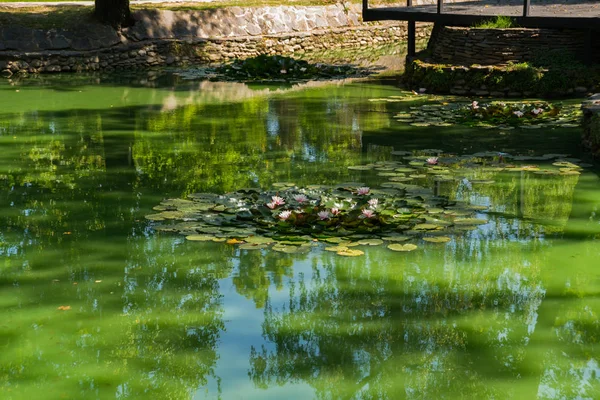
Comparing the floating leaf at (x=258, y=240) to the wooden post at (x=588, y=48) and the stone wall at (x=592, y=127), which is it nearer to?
the stone wall at (x=592, y=127)

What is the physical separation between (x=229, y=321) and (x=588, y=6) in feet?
47.7

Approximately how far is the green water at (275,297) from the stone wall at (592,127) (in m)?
0.22

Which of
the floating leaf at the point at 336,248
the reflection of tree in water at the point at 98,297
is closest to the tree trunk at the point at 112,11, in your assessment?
the reflection of tree in water at the point at 98,297

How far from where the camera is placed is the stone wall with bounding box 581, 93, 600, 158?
10117 millimetres

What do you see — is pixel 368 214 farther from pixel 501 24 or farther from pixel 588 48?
pixel 501 24

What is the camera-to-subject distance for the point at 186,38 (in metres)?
21.1

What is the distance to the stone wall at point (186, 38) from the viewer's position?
62.6 ft

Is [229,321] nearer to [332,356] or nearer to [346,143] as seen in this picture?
[332,356]

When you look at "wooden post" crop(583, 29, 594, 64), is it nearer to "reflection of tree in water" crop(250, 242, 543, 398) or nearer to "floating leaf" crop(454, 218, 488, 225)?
"floating leaf" crop(454, 218, 488, 225)

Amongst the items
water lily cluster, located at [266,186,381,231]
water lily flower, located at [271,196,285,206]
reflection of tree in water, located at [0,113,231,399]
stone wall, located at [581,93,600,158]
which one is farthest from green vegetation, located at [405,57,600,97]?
water lily flower, located at [271,196,285,206]

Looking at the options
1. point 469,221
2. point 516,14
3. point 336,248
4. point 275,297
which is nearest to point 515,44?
point 516,14

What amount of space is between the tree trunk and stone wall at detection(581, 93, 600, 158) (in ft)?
38.5

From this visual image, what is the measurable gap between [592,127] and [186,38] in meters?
12.6

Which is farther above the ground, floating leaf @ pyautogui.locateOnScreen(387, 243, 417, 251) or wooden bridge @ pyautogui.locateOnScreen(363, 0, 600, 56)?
wooden bridge @ pyautogui.locateOnScreen(363, 0, 600, 56)
